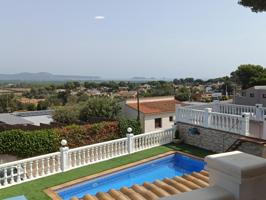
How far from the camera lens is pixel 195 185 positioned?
22.9 ft

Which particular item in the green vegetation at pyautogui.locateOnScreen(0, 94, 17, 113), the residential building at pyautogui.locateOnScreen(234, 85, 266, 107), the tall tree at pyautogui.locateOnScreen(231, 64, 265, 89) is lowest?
the green vegetation at pyautogui.locateOnScreen(0, 94, 17, 113)

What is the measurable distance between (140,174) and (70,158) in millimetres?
2675

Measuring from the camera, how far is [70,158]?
9.91 metres

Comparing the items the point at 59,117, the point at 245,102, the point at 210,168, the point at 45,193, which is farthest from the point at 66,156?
the point at 59,117

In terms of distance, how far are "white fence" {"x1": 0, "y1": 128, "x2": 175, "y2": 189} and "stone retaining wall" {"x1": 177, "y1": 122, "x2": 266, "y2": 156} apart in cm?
83

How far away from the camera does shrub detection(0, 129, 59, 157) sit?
12922 mm

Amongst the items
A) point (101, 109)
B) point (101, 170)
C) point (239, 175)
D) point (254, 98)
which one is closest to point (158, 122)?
point (101, 109)

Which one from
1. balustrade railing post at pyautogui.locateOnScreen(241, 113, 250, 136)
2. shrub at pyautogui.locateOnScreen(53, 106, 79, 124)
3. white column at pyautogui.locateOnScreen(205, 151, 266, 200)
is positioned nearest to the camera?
white column at pyautogui.locateOnScreen(205, 151, 266, 200)

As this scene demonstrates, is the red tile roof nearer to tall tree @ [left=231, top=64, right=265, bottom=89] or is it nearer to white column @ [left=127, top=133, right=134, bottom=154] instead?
white column @ [left=127, top=133, right=134, bottom=154]

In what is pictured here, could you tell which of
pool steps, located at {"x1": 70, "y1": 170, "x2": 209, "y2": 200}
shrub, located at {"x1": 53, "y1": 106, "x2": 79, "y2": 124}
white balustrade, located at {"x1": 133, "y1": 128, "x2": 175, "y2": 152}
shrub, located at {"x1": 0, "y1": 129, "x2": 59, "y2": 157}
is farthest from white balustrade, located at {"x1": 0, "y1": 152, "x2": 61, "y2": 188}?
shrub, located at {"x1": 53, "y1": 106, "x2": 79, "y2": 124}

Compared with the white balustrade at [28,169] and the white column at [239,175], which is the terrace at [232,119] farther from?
the white column at [239,175]

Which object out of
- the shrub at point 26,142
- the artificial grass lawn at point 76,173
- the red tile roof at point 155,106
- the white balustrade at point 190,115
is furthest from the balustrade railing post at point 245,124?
the red tile roof at point 155,106

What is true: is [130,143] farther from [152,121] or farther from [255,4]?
[152,121]

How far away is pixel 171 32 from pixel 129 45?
851 cm
